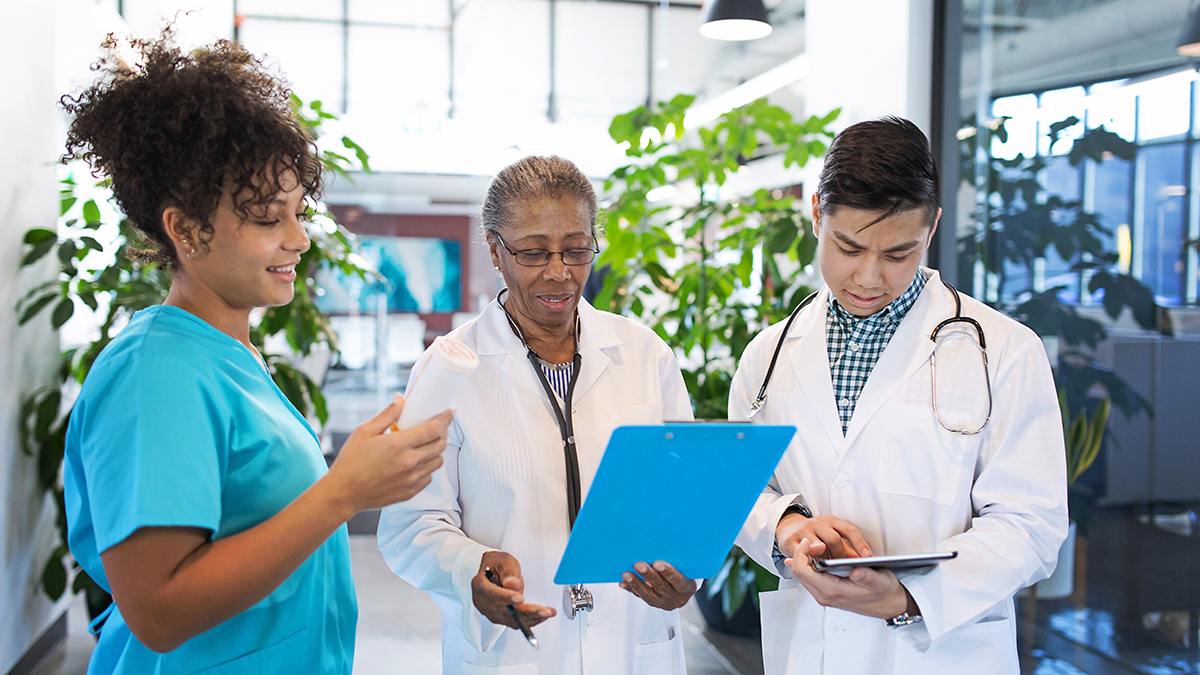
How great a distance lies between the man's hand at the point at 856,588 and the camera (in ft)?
3.94

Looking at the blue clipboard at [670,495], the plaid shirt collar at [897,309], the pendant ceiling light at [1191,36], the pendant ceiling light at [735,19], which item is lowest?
the blue clipboard at [670,495]

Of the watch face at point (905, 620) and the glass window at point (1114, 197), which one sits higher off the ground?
the glass window at point (1114, 197)

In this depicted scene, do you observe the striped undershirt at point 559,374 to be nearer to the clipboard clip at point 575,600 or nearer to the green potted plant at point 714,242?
the clipboard clip at point 575,600

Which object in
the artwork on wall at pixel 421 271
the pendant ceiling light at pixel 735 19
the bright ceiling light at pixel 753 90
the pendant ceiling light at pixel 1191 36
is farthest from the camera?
the artwork on wall at pixel 421 271

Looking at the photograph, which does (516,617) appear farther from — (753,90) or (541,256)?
(753,90)

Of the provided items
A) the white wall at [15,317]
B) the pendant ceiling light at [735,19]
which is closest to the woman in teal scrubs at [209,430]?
the white wall at [15,317]

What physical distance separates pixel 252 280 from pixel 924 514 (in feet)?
3.60

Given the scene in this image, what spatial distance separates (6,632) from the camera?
2.74 m

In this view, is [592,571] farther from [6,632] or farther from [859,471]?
[6,632]

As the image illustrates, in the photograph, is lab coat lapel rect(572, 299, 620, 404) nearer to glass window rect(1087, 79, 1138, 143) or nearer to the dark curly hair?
the dark curly hair

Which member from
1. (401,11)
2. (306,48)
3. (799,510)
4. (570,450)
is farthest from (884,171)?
(306,48)

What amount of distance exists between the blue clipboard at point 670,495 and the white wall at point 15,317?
96.3 inches

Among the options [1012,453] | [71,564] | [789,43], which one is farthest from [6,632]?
[789,43]

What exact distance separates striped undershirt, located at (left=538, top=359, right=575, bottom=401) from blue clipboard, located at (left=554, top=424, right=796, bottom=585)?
42 centimetres
